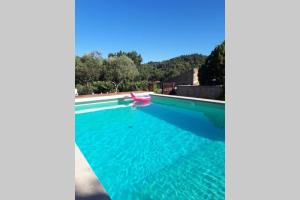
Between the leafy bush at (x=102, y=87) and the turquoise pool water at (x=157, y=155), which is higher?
the leafy bush at (x=102, y=87)

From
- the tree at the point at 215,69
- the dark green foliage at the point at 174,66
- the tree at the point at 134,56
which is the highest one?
the tree at the point at 134,56

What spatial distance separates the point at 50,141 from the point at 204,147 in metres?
5.28

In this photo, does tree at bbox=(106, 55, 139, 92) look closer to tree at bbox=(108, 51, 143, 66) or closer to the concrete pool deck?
the concrete pool deck

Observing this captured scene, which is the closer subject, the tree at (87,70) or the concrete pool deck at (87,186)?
the concrete pool deck at (87,186)

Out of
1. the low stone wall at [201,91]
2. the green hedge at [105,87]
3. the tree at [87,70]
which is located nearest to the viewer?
the low stone wall at [201,91]

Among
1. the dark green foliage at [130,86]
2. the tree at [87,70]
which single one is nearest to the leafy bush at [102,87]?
the dark green foliage at [130,86]

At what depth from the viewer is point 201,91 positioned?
1402 centimetres

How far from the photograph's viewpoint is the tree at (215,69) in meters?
13.8

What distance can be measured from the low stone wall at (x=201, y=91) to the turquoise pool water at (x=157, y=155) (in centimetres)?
364

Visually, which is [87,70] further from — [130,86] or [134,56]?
[134,56]

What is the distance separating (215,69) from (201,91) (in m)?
2.05

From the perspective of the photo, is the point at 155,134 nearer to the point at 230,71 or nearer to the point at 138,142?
the point at 138,142

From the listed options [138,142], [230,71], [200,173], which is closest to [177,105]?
[138,142]

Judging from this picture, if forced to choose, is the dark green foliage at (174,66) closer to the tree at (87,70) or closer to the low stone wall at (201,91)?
the tree at (87,70)
